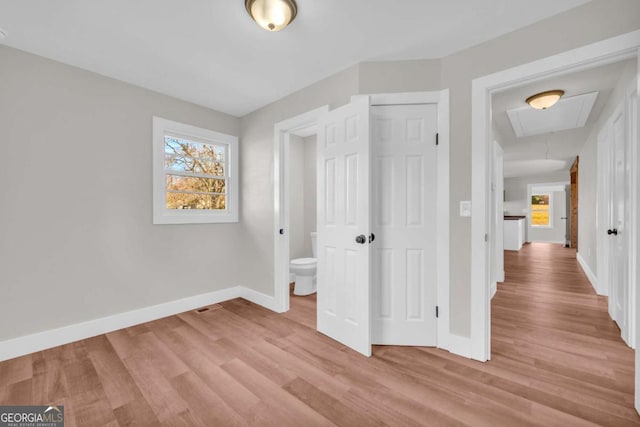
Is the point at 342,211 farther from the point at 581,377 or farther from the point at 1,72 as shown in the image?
the point at 1,72

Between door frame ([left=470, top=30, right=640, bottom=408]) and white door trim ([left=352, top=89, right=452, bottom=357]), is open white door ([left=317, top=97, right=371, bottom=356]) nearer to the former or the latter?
white door trim ([left=352, top=89, right=452, bottom=357])

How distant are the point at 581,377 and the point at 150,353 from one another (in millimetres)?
3193

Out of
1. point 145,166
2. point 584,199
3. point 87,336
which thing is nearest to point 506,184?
point 584,199

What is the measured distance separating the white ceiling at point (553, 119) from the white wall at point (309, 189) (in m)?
2.61

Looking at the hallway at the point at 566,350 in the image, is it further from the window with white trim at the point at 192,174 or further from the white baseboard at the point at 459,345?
the window with white trim at the point at 192,174

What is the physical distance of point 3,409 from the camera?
5.21ft

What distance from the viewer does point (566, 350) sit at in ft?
7.27

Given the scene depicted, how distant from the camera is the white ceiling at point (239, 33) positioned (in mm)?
1743

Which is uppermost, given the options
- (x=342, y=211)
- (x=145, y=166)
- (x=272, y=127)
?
(x=272, y=127)

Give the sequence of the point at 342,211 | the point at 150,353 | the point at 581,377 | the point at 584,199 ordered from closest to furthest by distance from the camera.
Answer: the point at 581,377, the point at 150,353, the point at 342,211, the point at 584,199

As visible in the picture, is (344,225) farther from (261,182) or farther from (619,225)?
(619,225)

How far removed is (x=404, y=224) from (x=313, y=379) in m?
1.37

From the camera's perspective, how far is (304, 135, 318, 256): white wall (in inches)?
179

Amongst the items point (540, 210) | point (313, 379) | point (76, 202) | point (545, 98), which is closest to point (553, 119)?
point (545, 98)
